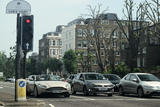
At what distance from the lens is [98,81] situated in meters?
23.2

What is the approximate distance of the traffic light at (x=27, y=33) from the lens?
49.8 feet

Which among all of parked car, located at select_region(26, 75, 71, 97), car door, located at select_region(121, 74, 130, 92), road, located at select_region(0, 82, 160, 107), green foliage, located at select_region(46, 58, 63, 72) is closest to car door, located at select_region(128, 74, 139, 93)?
car door, located at select_region(121, 74, 130, 92)

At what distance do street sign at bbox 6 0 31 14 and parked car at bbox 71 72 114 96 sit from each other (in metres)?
8.52

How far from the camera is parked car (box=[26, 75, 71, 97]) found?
20.9 m

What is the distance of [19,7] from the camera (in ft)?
51.2

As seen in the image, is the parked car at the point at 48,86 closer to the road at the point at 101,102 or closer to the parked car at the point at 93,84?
the road at the point at 101,102

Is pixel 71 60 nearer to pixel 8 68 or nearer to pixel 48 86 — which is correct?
pixel 8 68

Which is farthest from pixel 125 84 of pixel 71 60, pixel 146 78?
pixel 71 60

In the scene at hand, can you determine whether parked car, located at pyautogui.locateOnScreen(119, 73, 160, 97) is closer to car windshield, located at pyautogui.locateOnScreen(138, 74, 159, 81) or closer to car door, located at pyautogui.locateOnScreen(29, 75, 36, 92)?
car windshield, located at pyautogui.locateOnScreen(138, 74, 159, 81)

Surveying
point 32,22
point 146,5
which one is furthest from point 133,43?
point 32,22

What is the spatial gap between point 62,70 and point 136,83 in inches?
3738

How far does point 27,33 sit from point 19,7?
3.94ft

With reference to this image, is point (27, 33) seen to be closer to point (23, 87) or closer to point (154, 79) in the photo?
point (23, 87)

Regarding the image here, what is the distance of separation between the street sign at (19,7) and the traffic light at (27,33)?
327mm
